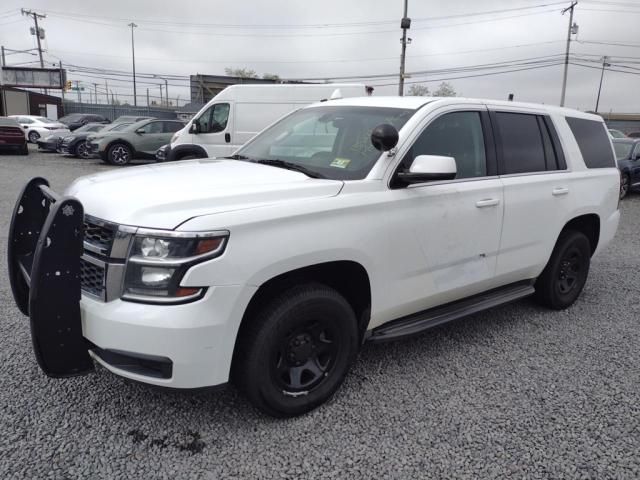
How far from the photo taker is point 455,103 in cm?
355

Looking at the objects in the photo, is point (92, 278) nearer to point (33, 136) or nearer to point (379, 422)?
point (379, 422)

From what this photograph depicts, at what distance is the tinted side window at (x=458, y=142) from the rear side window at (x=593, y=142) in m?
1.41

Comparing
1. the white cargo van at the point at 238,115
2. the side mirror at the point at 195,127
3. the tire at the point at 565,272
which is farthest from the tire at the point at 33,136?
the tire at the point at 565,272

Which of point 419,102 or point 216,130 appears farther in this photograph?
point 216,130

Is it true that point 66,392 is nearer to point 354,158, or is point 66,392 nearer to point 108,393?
point 108,393

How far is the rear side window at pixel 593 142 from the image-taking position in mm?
4586

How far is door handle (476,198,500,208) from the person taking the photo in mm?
3495

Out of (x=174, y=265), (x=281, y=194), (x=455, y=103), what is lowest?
(x=174, y=265)

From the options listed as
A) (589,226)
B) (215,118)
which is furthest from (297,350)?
(215,118)

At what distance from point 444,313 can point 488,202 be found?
0.84 metres

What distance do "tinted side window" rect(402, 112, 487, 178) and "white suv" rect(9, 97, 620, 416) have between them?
14 mm

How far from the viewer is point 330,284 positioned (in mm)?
3020

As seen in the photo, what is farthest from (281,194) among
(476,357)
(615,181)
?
(615,181)

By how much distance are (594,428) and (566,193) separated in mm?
2122
